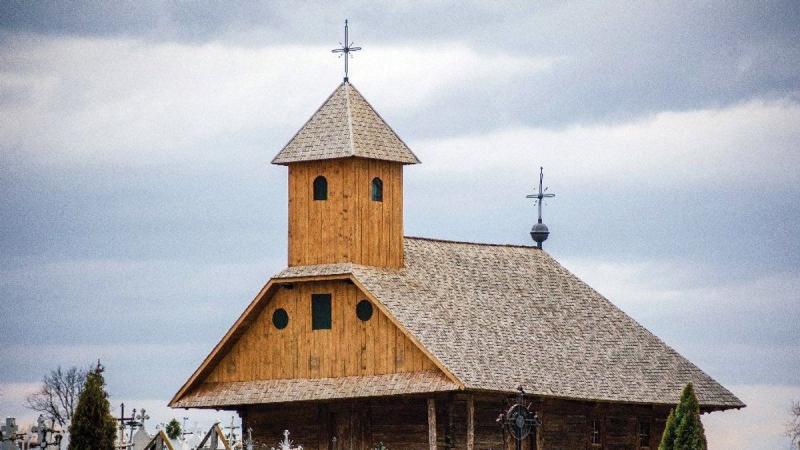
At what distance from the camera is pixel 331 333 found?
74.8 m

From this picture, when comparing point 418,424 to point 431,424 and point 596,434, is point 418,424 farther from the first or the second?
point 596,434

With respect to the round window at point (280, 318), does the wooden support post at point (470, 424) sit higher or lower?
lower

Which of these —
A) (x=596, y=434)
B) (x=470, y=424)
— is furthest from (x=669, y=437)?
(x=596, y=434)

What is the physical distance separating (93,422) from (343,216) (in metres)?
12.8

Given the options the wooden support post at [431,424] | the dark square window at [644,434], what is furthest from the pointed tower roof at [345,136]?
the dark square window at [644,434]

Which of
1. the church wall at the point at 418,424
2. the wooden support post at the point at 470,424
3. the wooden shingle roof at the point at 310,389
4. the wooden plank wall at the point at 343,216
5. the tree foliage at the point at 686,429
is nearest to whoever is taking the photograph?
the tree foliage at the point at 686,429

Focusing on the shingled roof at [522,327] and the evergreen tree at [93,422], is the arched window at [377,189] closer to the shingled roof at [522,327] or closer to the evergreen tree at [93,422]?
the shingled roof at [522,327]

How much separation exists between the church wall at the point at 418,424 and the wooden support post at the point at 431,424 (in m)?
0.40

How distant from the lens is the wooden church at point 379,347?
73250 mm

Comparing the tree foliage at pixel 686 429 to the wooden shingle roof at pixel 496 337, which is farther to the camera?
the wooden shingle roof at pixel 496 337

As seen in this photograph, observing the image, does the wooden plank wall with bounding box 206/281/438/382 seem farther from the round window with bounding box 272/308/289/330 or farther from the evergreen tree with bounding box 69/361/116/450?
the evergreen tree with bounding box 69/361/116/450

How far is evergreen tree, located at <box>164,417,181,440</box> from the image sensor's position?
3216 inches

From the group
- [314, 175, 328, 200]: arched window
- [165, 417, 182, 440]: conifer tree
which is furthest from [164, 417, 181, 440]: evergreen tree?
[314, 175, 328, 200]: arched window

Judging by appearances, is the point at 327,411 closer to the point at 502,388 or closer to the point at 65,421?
the point at 502,388
